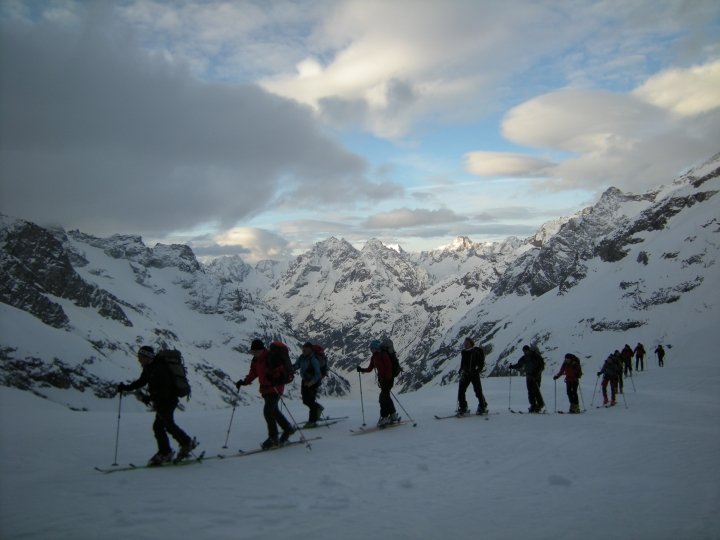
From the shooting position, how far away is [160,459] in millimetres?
10672

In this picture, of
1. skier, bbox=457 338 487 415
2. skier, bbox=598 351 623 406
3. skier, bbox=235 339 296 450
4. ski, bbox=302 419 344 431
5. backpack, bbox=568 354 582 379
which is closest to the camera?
skier, bbox=235 339 296 450

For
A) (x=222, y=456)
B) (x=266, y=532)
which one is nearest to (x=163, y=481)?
(x=222, y=456)

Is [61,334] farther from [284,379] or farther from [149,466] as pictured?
[284,379]

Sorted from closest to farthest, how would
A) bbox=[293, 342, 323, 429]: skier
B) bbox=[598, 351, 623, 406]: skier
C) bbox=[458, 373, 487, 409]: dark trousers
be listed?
bbox=[293, 342, 323, 429]: skier
bbox=[458, 373, 487, 409]: dark trousers
bbox=[598, 351, 623, 406]: skier

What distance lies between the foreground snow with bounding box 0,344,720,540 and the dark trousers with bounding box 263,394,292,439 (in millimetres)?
600

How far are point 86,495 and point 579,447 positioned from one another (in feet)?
33.9

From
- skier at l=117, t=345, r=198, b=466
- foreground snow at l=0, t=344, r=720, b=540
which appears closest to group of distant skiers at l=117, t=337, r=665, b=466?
skier at l=117, t=345, r=198, b=466

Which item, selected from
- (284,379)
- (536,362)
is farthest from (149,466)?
(536,362)

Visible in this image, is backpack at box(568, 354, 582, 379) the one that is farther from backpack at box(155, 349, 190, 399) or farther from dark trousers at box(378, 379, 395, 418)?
backpack at box(155, 349, 190, 399)

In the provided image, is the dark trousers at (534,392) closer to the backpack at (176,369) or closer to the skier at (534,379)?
the skier at (534,379)

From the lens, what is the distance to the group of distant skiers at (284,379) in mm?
10805

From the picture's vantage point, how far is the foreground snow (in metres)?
6.77

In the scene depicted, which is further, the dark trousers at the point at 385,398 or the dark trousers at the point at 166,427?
the dark trousers at the point at 385,398

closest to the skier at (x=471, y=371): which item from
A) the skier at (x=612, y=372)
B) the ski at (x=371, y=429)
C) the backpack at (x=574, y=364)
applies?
the ski at (x=371, y=429)
